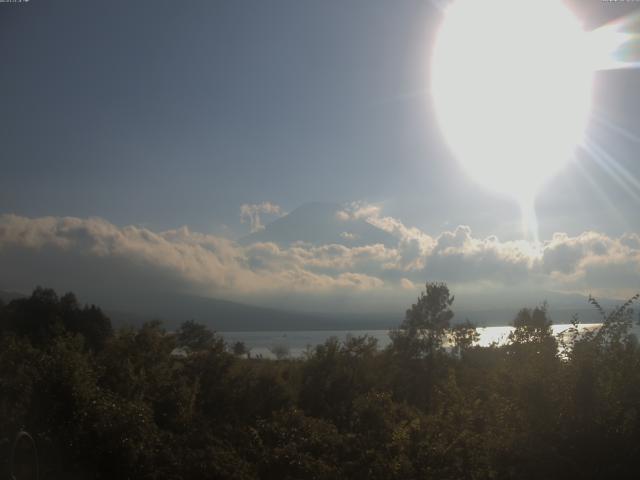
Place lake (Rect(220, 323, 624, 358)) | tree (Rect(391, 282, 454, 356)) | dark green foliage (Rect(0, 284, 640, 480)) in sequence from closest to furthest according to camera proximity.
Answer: dark green foliage (Rect(0, 284, 640, 480)), lake (Rect(220, 323, 624, 358)), tree (Rect(391, 282, 454, 356))

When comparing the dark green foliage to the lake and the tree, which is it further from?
the tree

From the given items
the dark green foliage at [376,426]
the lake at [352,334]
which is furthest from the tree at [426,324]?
the dark green foliage at [376,426]

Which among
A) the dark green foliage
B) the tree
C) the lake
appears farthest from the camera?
the tree

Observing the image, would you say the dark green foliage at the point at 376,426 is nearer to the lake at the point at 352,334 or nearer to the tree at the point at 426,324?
the lake at the point at 352,334

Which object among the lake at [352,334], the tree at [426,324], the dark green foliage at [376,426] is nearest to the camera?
the dark green foliage at [376,426]

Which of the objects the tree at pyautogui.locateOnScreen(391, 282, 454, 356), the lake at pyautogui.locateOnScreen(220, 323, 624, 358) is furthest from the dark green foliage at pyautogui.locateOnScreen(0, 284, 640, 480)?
the tree at pyautogui.locateOnScreen(391, 282, 454, 356)

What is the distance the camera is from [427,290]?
37875 mm

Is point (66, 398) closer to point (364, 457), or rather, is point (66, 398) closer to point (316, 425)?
point (316, 425)

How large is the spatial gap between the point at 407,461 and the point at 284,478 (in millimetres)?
2007

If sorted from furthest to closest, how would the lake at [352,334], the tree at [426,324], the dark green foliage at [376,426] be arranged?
1. the tree at [426,324]
2. the lake at [352,334]
3. the dark green foliage at [376,426]

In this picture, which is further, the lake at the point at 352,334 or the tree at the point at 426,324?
the tree at the point at 426,324

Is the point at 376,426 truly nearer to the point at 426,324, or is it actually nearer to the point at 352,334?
the point at 352,334

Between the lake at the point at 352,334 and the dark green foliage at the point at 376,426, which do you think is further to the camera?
the lake at the point at 352,334

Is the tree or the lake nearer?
the lake
